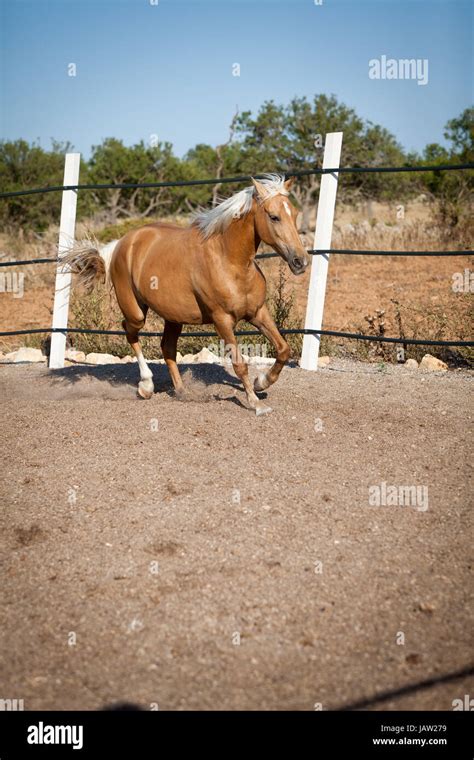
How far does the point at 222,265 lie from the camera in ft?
18.1

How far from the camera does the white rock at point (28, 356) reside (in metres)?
8.91

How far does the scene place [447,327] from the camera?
8523 mm

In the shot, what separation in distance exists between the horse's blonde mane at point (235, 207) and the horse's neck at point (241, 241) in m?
0.05

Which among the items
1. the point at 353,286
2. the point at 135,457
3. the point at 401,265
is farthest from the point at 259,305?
the point at 401,265

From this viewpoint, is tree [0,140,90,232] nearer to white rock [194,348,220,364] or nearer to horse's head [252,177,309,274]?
white rock [194,348,220,364]

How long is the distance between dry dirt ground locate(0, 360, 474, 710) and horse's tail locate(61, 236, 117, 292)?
4.74 feet

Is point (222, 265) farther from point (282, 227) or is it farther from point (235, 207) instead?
point (282, 227)

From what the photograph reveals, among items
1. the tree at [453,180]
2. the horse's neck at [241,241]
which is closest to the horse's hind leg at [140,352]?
the horse's neck at [241,241]

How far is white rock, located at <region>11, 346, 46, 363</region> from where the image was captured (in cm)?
891

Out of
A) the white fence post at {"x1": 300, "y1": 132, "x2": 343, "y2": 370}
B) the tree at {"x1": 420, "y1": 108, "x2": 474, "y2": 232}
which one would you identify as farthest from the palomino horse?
the tree at {"x1": 420, "y1": 108, "x2": 474, "y2": 232}
